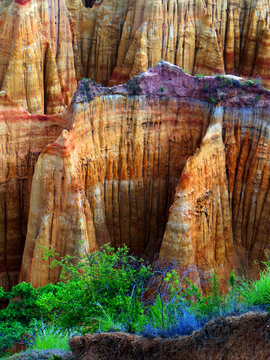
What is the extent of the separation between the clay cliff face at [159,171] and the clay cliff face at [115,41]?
7836 millimetres

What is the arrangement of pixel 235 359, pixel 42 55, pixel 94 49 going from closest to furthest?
pixel 235 359 < pixel 42 55 < pixel 94 49

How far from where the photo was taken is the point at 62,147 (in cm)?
1502

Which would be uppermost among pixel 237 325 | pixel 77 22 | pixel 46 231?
pixel 77 22

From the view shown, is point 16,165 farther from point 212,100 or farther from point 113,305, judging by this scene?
point 113,305

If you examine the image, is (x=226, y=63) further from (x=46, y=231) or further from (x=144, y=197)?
(x=46, y=231)

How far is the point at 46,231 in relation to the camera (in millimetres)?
15125

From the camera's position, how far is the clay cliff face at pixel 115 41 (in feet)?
76.5

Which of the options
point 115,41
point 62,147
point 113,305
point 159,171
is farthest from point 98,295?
point 115,41

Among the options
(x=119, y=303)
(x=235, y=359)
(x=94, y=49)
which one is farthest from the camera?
(x=94, y=49)

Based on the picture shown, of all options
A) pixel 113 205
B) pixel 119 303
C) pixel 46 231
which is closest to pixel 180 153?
pixel 113 205

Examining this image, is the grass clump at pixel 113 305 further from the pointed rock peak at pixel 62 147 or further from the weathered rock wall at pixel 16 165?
the weathered rock wall at pixel 16 165

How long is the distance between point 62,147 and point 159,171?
398 cm

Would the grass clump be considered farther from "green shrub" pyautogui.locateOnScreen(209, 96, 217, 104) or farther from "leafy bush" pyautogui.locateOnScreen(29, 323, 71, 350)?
"green shrub" pyautogui.locateOnScreen(209, 96, 217, 104)

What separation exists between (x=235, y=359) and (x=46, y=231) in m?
8.32
